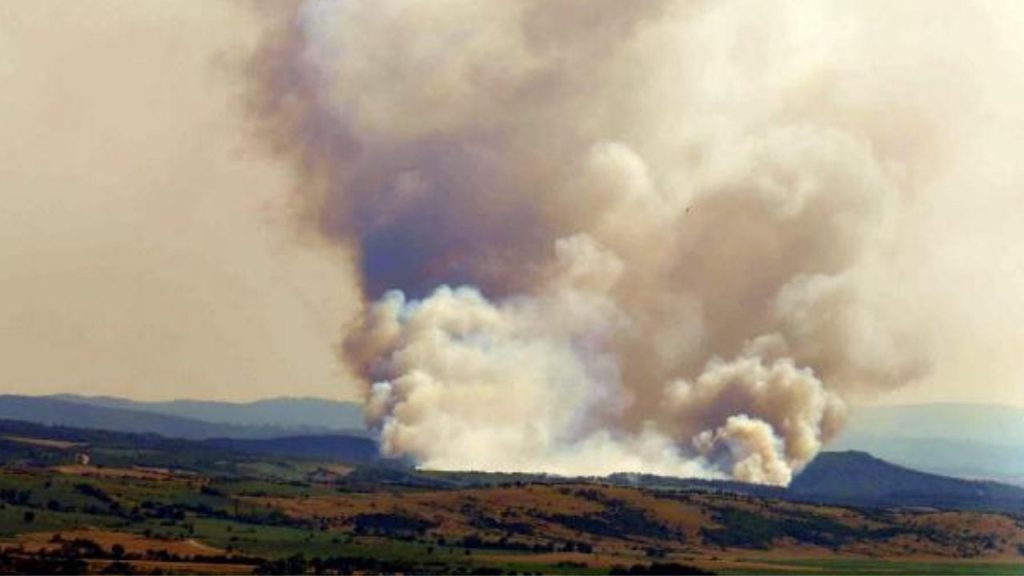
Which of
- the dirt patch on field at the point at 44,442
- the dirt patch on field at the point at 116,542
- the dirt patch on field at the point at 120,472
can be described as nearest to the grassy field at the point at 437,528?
the dirt patch on field at the point at 116,542

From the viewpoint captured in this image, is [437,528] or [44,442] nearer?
[437,528]

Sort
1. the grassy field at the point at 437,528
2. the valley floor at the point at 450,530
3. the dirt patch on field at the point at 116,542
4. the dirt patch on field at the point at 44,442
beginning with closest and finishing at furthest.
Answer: the dirt patch on field at the point at 116,542
the valley floor at the point at 450,530
the grassy field at the point at 437,528
the dirt patch on field at the point at 44,442

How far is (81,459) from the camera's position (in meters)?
167

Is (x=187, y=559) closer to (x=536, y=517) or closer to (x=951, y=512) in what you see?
(x=536, y=517)

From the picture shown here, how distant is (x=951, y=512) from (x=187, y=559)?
73.6 meters

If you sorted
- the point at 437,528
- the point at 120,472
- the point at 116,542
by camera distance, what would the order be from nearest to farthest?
the point at 116,542 → the point at 437,528 → the point at 120,472

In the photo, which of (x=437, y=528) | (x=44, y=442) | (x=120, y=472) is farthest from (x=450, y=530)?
(x=44, y=442)

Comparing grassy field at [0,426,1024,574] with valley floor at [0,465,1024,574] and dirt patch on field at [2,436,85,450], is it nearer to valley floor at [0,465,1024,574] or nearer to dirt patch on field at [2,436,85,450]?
valley floor at [0,465,1024,574]

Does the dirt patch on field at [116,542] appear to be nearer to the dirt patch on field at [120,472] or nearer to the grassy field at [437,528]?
the grassy field at [437,528]

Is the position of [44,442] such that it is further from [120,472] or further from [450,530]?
[450,530]

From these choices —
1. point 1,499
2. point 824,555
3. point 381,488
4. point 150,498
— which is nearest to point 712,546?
point 824,555

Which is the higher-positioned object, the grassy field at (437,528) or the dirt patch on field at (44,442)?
the dirt patch on field at (44,442)

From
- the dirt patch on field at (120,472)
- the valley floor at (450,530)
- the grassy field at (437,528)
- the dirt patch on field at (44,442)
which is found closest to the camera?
the valley floor at (450,530)

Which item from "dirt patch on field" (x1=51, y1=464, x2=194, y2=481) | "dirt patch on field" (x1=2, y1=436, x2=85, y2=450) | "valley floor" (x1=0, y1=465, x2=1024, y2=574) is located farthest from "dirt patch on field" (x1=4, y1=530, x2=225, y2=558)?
"dirt patch on field" (x1=2, y1=436, x2=85, y2=450)
